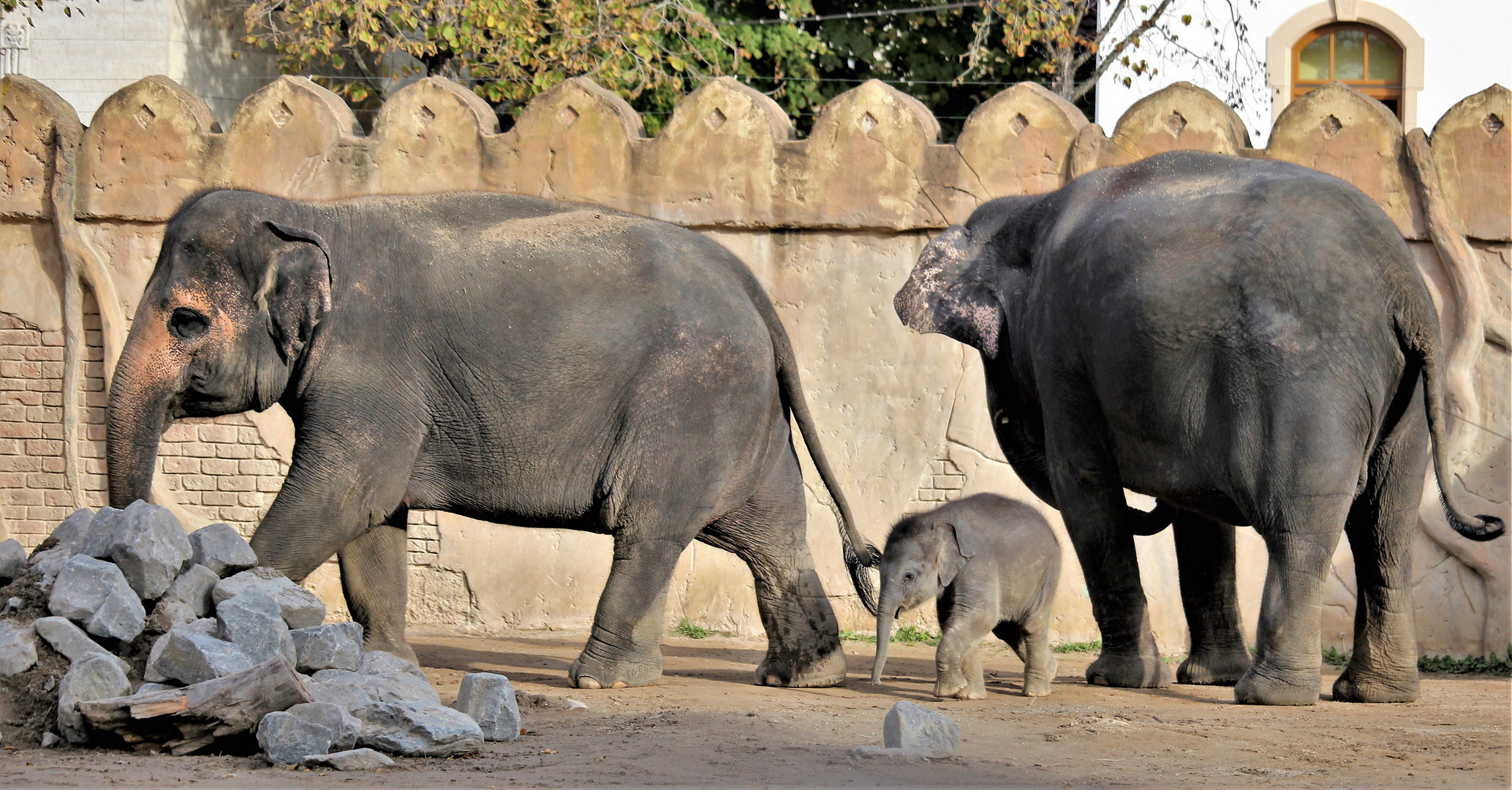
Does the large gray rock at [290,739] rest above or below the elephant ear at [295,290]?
below

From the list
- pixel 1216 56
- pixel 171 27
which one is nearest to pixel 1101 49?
pixel 1216 56

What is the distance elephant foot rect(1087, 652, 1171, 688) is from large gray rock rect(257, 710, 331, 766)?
113 inches

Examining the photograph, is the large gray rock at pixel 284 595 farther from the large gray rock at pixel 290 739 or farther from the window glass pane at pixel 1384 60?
the window glass pane at pixel 1384 60

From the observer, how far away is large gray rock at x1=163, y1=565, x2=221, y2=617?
183 inches

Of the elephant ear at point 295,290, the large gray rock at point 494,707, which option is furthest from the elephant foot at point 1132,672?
the elephant ear at point 295,290

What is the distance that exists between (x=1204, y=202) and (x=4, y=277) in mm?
5982

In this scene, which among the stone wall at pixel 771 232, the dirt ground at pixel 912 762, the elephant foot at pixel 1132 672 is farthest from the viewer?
the stone wall at pixel 771 232

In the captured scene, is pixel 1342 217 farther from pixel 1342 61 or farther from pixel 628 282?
pixel 1342 61

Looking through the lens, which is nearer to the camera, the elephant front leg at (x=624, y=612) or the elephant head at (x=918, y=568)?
the elephant head at (x=918, y=568)

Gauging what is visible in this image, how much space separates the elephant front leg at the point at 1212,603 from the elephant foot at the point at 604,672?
1977 mm

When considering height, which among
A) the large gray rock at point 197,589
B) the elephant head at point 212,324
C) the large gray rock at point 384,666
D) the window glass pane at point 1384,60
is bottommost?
the large gray rock at point 384,666

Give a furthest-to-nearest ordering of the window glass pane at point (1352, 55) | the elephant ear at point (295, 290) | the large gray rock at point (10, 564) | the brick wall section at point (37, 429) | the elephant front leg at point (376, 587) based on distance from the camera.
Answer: the window glass pane at point (1352, 55), the brick wall section at point (37, 429), the elephant front leg at point (376, 587), the elephant ear at point (295, 290), the large gray rock at point (10, 564)

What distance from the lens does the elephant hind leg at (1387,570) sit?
5352mm

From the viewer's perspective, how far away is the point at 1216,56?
42.7ft
